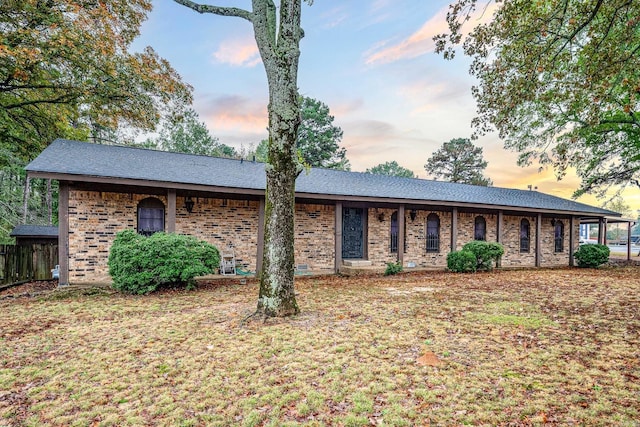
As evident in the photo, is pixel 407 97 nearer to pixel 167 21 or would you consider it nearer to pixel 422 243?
pixel 422 243

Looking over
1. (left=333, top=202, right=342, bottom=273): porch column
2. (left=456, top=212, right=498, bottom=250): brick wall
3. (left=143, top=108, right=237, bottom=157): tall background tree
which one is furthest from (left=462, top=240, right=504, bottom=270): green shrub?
(left=143, top=108, right=237, bottom=157): tall background tree

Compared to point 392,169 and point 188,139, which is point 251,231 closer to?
point 188,139

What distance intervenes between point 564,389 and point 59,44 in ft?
42.2

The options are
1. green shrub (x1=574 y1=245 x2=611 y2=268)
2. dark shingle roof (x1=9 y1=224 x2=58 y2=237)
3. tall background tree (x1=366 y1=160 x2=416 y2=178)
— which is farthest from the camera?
tall background tree (x1=366 y1=160 x2=416 y2=178)

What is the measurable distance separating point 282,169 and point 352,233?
7.82m

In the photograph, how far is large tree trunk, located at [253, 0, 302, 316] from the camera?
5230mm

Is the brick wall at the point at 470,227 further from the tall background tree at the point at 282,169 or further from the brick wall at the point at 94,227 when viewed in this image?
the brick wall at the point at 94,227

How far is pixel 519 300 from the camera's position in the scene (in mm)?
6953

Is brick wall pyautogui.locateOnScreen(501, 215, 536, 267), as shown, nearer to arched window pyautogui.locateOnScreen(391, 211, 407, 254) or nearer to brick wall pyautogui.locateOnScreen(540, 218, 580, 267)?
brick wall pyautogui.locateOnScreen(540, 218, 580, 267)

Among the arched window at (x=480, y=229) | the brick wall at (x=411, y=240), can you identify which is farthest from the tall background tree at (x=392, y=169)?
the brick wall at (x=411, y=240)

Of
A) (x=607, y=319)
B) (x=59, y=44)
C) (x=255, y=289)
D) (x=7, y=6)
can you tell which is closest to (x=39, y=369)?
(x=255, y=289)

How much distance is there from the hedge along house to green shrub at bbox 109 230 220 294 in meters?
1.31

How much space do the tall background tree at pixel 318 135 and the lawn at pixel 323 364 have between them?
25.7 meters

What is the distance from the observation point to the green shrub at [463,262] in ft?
39.1
